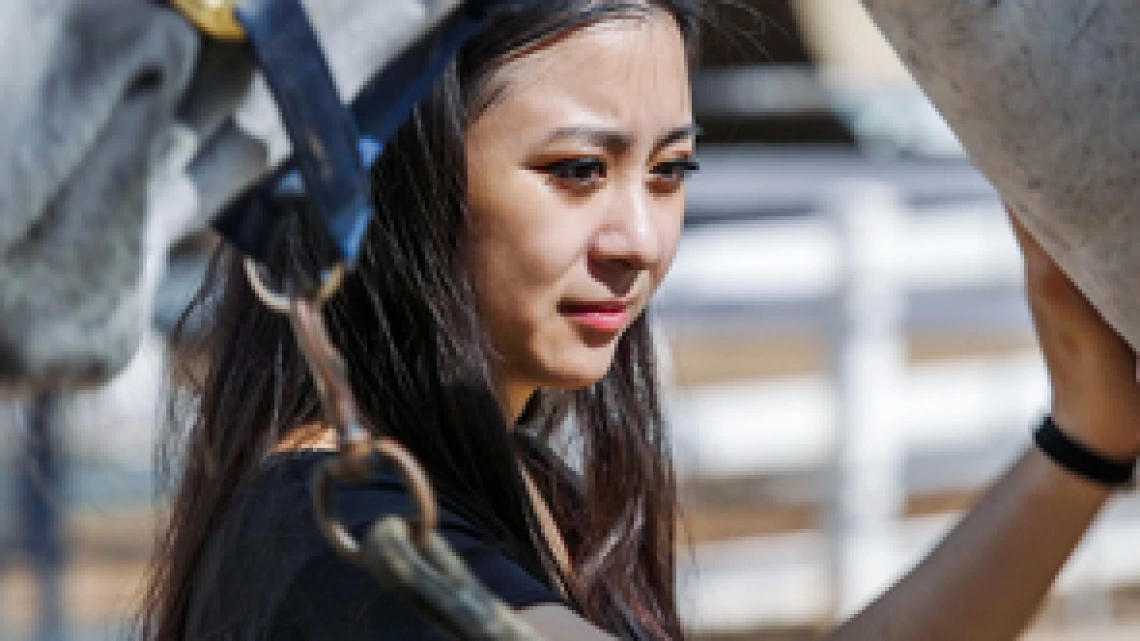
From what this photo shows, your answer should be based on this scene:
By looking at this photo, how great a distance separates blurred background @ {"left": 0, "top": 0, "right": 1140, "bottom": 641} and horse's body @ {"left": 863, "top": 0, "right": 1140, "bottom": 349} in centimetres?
201

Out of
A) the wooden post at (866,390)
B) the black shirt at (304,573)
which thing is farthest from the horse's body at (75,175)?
the wooden post at (866,390)

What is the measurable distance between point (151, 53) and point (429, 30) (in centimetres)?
17

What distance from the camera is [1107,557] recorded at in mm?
3939

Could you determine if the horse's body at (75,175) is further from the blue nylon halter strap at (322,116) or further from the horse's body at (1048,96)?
the horse's body at (1048,96)

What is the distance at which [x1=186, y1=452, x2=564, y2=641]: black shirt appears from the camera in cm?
99

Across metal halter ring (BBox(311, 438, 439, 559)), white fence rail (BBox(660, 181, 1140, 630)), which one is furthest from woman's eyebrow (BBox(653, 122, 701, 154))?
white fence rail (BBox(660, 181, 1140, 630))

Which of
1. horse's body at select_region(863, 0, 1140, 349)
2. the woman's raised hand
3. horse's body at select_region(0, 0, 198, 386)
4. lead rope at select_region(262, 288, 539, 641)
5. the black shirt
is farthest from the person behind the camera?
the woman's raised hand

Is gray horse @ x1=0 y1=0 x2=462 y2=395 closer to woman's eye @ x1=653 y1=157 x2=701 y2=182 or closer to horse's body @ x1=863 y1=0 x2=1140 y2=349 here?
horse's body @ x1=863 y1=0 x2=1140 y2=349

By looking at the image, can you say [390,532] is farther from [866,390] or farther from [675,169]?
[866,390]

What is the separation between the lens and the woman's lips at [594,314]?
1.21 m

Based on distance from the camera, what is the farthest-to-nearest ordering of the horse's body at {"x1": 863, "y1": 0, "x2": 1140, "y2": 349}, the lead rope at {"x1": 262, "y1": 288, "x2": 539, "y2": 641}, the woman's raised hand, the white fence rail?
the white fence rail
the woman's raised hand
the horse's body at {"x1": 863, "y1": 0, "x2": 1140, "y2": 349}
the lead rope at {"x1": 262, "y1": 288, "x2": 539, "y2": 641}

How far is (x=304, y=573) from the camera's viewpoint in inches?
39.7

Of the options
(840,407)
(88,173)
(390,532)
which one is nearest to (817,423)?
(840,407)

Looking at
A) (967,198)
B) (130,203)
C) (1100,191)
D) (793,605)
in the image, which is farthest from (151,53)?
(967,198)
